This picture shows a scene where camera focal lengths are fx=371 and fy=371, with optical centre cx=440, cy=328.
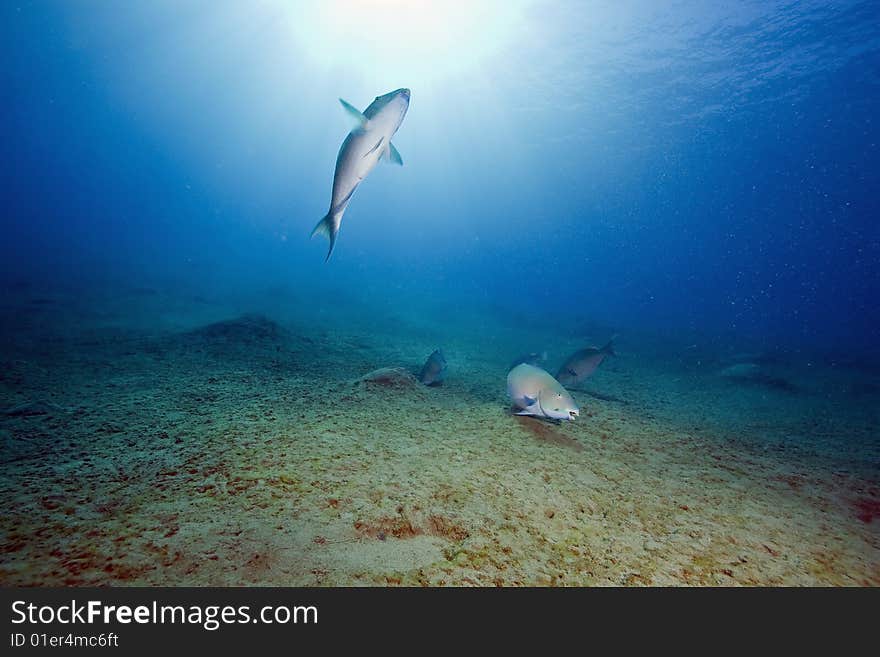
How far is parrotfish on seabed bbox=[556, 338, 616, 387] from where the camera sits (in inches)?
232

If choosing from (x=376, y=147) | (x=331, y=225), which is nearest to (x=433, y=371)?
(x=331, y=225)

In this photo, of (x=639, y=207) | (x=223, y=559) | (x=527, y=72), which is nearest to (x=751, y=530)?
(x=223, y=559)

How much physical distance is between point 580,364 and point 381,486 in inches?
169

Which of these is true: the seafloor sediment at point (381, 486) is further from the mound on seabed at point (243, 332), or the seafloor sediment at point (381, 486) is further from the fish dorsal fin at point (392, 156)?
the fish dorsal fin at point (392, 156)

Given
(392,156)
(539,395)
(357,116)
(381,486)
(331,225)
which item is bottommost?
(381,486)

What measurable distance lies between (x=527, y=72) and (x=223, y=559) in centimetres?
3492

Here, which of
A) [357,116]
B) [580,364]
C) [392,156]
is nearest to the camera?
[357,116]

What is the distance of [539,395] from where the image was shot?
11.9 ft

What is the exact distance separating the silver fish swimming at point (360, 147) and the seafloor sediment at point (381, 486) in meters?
1.64

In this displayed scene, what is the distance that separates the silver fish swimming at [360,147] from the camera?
2.01m

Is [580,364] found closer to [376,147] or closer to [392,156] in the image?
[392,156]

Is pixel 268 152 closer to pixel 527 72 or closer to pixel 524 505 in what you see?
pixel 527 72

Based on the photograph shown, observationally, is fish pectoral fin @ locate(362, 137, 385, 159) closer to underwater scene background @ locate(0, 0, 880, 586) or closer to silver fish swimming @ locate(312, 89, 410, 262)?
silver fish swimming @ locate(312, 89, 410, 262)

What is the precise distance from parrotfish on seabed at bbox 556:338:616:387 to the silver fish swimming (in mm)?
4756
